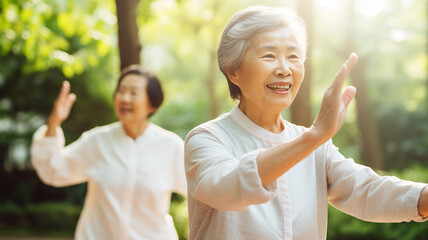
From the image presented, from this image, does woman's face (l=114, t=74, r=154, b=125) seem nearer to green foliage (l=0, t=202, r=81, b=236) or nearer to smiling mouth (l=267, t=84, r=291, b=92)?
smiling mouth (l=267, t=84, r=291, b=92)

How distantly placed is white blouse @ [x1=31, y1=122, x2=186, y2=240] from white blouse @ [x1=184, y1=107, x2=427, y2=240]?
6.95ft

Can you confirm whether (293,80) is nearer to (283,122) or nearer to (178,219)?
(283,122)

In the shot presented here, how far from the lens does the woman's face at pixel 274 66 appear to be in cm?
217

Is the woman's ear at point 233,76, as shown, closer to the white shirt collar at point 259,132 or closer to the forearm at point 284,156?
the white shirt collar at point 259,132

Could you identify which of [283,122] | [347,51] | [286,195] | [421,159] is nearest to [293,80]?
[283,122]

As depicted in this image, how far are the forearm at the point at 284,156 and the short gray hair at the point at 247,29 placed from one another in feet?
1.93

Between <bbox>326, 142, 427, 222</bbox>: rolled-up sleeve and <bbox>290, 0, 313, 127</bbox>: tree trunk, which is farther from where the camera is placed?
<bbox>290, 0, 313, 127</bbox>: tree trunk

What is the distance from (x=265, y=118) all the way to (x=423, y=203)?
666 mm

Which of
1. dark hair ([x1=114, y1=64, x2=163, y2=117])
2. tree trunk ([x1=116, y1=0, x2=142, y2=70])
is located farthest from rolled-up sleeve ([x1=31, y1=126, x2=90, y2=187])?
tree trunk ([x1=116, y1=0, x2=142, y2=70])

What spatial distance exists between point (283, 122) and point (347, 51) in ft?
31.6

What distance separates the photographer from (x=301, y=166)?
233 centimetres

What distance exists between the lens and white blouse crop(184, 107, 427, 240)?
2.06 metres

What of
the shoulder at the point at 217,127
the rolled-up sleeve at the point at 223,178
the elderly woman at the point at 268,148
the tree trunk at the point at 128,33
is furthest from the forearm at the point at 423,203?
the tree trunk at the point at 128,33

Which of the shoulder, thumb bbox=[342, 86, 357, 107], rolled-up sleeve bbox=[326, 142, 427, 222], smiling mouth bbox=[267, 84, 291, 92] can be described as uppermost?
thumb bbox=[342, 86, 357, 107]
